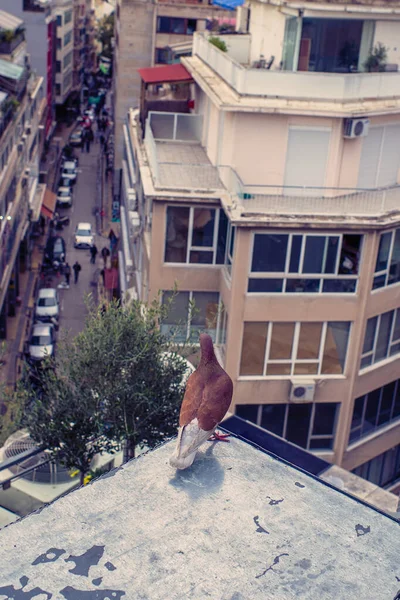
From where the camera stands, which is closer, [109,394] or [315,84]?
[109,394]

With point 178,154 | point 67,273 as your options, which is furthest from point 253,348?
point 67,273

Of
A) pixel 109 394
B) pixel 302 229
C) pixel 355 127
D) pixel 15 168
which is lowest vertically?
pixel 15 168

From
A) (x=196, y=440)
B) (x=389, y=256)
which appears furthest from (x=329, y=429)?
(x=196, y=440)

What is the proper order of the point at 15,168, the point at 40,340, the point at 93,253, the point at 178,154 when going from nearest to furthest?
the point at 178,154 → the point at 40,340 → the point at 15,168 → the point at 93,253

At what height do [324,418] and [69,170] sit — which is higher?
[324,418]

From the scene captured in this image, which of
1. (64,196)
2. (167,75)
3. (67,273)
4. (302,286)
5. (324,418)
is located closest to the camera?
(302,286)

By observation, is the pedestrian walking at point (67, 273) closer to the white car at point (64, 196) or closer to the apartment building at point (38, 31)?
the white car at point (64, 196)

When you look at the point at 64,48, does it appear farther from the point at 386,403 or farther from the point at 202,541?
the point at 202,541
